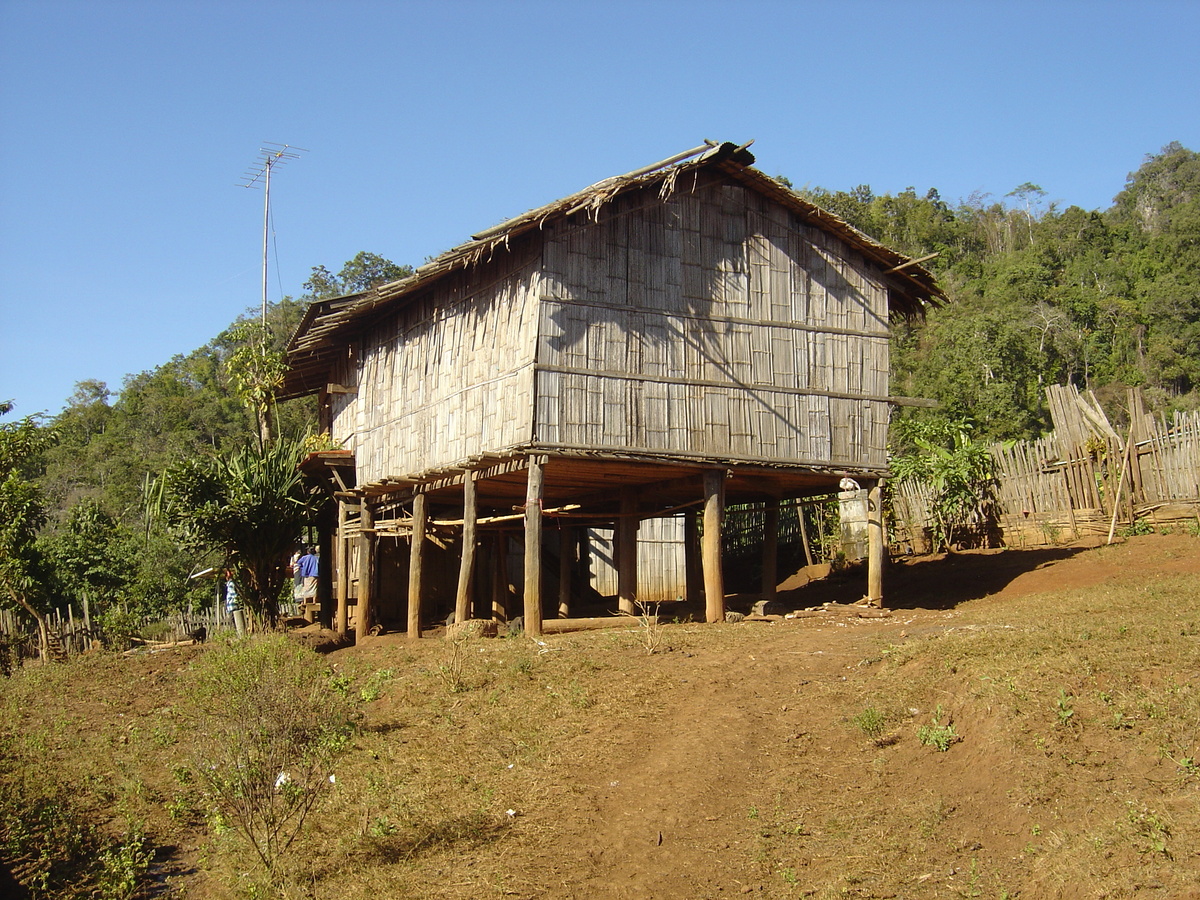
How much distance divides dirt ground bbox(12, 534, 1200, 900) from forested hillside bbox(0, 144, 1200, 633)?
1196 centimetres

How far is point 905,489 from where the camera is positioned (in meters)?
22.5

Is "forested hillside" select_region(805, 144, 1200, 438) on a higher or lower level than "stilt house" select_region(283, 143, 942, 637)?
higher

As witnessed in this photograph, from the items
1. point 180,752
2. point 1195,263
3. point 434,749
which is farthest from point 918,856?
point 1195,263

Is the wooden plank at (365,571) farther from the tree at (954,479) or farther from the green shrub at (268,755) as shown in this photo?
the tree at (954,479)

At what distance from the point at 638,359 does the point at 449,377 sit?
3276 mm

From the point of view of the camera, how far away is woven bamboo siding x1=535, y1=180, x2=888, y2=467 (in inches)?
591

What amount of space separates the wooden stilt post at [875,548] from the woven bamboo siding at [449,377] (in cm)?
562

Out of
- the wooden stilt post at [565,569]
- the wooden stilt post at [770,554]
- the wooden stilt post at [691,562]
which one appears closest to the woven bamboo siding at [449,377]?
the wooden stilt post at [565,569]

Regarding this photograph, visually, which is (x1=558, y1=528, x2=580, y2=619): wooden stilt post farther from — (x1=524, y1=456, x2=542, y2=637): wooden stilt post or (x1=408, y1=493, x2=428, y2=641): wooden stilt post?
(x1=524, y1=456, x2=542, y2=637): wooden stilt post

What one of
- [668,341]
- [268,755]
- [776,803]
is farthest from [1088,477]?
[268,755]

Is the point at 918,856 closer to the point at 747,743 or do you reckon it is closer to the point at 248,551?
the point at 747,743

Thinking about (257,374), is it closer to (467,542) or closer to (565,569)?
(565,569)

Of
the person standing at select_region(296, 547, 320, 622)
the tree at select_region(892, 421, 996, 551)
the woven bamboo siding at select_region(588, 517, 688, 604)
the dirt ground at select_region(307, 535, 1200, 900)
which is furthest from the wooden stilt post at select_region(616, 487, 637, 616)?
the person standing at select_region(296, 547, 320, 622)

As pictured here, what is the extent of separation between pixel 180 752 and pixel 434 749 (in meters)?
2.94
